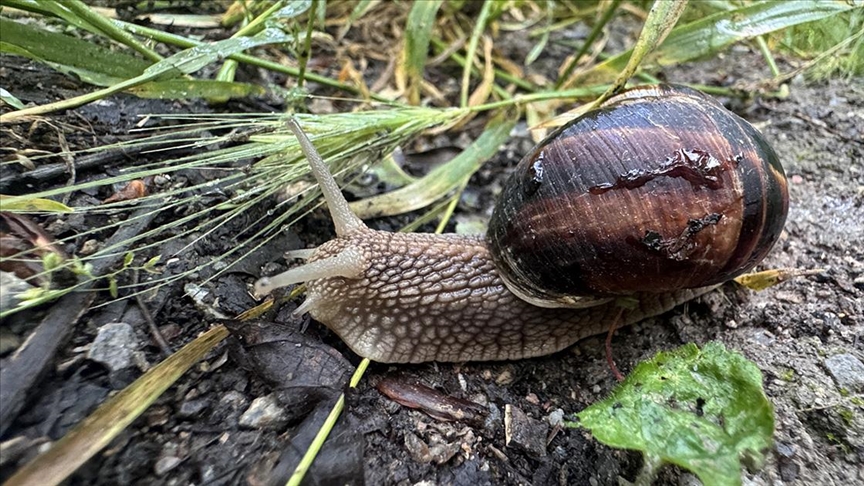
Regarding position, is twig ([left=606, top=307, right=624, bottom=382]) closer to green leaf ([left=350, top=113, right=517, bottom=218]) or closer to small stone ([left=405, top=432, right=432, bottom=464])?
small stone ([left=405, top=432, right=432, bottom=464])

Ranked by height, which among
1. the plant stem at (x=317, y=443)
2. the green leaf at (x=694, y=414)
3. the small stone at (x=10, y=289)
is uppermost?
the small stone at (x=10, y=289)

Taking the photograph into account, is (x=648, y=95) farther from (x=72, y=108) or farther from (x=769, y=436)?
(x=72, y=108)

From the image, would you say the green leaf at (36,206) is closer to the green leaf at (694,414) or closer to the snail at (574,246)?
the snail at (574,246)

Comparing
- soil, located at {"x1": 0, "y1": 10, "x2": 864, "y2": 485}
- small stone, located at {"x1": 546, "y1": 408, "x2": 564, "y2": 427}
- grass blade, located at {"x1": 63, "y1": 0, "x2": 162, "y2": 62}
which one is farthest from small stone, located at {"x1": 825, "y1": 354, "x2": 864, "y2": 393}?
grass blade, located at {"x1": 63, "y1": 0, "x2": 162, "y2": 62}

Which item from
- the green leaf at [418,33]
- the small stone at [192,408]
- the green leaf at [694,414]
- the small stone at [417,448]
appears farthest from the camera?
the green leaf at [418,33]

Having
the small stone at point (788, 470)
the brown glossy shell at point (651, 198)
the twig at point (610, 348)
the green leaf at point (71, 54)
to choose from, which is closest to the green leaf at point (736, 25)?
the brown glossy shell at point (651, 198)

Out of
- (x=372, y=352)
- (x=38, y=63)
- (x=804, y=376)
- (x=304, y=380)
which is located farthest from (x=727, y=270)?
(x=38, y=63)
